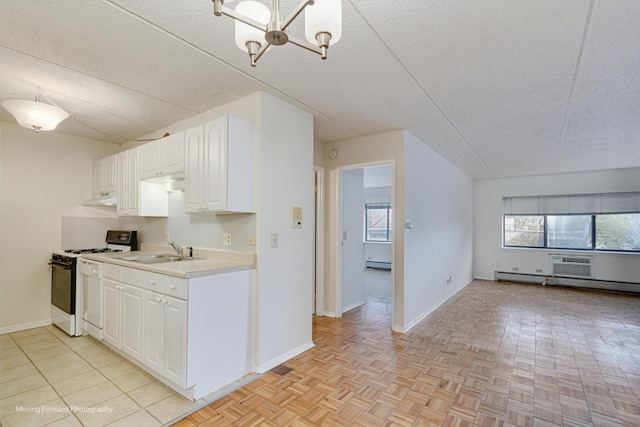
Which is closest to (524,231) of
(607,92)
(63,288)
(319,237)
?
(607,92)

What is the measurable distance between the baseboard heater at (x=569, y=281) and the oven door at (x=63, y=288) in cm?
800

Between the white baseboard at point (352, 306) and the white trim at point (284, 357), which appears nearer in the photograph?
the white trim at point (284, 357)

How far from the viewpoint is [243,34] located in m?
1.25

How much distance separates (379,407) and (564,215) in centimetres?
677

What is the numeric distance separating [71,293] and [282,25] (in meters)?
3.78

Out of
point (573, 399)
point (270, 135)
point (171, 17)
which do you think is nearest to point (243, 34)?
point (171, 17)

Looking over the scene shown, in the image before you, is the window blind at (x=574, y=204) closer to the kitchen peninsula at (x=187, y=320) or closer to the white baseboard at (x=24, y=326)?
the kitchen peninsula at (x=187, y=320)

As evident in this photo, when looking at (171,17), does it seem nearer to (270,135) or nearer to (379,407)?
(270,135)

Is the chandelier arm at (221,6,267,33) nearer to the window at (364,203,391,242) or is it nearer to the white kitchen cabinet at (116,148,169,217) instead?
the white kitchen cabinet at (116,148,169,217)

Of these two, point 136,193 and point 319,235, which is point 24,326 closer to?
point 136,193

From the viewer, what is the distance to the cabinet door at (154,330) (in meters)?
2.26

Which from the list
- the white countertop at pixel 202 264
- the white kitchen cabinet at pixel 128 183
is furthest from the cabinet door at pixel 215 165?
the white kitchen cabinet at pixel 128 183

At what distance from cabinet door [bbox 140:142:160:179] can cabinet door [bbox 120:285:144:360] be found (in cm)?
118

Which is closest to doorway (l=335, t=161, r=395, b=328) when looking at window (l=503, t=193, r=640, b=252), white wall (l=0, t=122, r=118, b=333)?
white wall (l=0, t=122, r=118, b=333)
